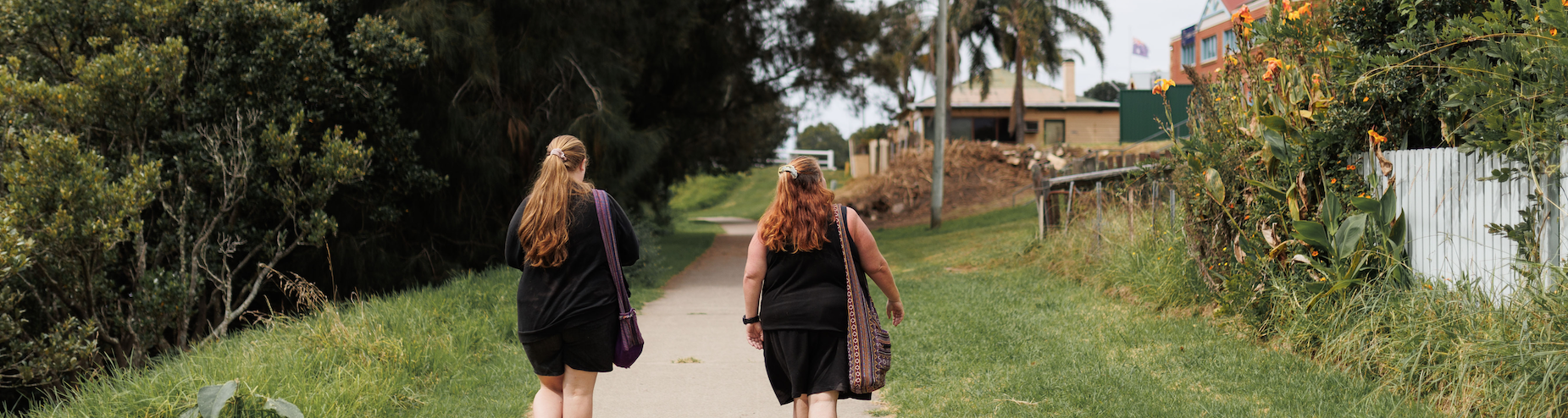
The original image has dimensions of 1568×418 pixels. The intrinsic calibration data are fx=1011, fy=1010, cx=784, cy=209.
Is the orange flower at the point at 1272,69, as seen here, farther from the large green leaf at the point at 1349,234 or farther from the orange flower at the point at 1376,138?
the large green leaf at the point at 1349,234

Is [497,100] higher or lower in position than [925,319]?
higher

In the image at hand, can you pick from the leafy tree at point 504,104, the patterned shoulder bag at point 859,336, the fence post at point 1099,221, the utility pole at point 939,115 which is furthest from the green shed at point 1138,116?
the patterned shoulder bag at point 859,336

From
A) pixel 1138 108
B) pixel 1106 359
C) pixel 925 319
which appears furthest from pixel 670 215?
pixel 1106 359

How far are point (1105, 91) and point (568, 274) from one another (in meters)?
59.7

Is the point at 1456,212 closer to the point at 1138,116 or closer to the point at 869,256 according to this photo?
the point at 869,256

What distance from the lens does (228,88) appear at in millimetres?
10500

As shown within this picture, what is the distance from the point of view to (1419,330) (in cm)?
504

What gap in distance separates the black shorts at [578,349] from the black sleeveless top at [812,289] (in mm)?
713

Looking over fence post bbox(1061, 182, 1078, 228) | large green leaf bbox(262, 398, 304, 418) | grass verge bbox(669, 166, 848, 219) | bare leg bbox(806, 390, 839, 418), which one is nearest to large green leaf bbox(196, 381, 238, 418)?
large green leaf bbox(262, 398, 304, 418)

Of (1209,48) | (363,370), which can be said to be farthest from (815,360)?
(1209,48)

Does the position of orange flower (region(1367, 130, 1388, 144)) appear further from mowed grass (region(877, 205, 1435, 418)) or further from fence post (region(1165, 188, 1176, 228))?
fence post (region(1165, 188, 1176, 228))

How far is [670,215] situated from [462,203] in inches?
653

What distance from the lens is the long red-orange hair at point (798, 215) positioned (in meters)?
3.90

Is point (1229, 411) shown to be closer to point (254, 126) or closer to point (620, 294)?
point (620, 294)
